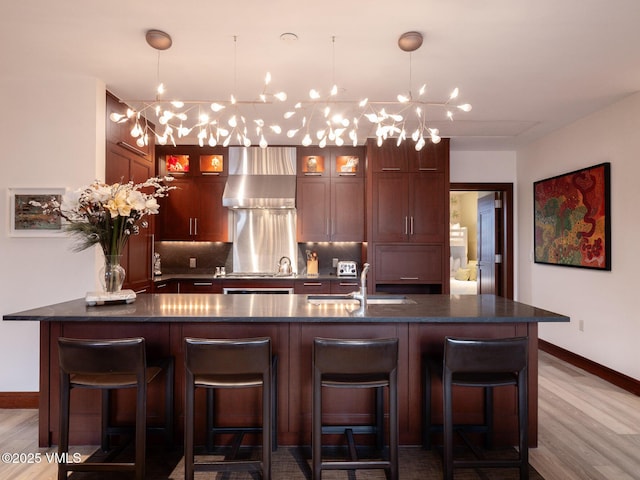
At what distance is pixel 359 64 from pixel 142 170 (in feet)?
8.36

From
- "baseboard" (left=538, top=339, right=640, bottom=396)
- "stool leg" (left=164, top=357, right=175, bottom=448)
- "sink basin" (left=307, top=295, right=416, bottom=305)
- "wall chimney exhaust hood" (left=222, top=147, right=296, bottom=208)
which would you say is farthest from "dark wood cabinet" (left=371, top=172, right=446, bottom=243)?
"stool leg" (left=164, top=357, right=175, bottom=448)

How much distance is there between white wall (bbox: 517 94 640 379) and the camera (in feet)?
11.5

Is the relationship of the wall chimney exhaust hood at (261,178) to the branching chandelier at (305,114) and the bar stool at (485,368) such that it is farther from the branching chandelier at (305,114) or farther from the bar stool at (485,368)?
the bar stool at (485,368)

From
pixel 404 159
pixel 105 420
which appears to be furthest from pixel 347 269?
pixel 105 420

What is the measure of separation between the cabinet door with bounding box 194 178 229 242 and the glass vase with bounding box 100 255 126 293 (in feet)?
8.34

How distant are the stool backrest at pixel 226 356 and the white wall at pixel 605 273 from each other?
11.6 feet

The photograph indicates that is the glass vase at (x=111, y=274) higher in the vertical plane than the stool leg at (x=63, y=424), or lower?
higher

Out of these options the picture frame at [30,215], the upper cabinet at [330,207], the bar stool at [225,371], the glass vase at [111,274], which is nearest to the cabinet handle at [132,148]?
the picture frame at [30,215]

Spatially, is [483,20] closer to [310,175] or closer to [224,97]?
[224,97]

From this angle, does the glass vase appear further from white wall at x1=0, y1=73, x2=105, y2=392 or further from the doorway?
the doorway

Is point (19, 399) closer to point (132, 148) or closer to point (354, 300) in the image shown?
point (132, 148)

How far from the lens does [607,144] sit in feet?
12.5

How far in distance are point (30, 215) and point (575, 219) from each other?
17.4ft

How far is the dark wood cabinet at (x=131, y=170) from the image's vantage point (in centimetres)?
346
